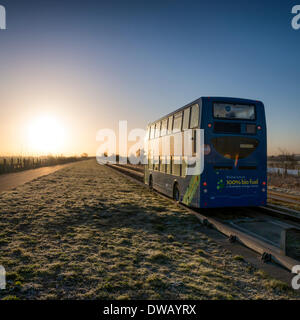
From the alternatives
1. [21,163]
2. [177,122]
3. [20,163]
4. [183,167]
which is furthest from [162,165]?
[21,163]

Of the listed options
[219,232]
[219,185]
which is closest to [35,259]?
[219,232]

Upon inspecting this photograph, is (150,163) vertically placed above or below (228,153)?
below

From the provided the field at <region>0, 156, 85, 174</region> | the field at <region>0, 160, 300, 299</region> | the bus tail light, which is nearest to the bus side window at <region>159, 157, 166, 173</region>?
the field at <region>0, 160, 300, 299</region>

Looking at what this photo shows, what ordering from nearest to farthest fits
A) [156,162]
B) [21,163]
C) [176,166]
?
[176,166], [156,162], [21,163]

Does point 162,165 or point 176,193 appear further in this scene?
point 162,165

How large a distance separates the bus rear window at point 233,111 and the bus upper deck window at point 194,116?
0.59m

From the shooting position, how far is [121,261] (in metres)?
4.94

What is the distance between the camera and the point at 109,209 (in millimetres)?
10188

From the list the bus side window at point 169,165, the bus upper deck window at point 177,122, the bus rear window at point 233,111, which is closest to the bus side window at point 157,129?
the bus side window at point 169,165

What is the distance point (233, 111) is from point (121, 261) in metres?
6.30

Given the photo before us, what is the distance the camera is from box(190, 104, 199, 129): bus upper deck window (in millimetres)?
8814

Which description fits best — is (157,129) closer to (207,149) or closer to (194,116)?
(194,116)

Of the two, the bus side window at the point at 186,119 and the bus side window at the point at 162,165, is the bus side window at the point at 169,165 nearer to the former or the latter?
the bus side window at the point at 162,165

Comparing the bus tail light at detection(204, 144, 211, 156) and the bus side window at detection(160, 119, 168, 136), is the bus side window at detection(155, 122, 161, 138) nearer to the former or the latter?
the bus side window at detection(160, 119, 168, 136)
